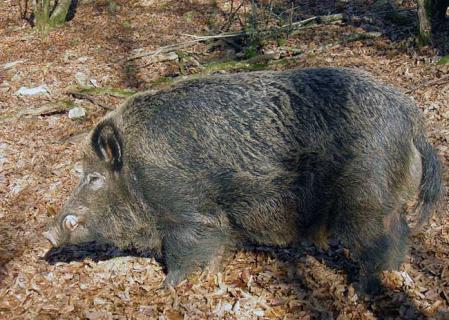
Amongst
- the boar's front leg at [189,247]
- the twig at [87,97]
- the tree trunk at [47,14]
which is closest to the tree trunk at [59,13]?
the tree trunk at [47,14]

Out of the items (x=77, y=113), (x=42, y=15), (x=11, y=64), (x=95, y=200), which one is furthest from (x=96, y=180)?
(x=42, y=15)

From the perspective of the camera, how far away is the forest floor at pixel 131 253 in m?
4.61

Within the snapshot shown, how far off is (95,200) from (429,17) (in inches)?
261

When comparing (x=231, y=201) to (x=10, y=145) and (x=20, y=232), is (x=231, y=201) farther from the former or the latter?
(x=10, y=145)

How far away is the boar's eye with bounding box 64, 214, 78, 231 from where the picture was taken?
15.7ft

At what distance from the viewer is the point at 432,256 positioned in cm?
493

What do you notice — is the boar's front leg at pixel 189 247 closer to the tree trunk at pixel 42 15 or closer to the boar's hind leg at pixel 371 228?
the boar's hind leg at pixel 371 228

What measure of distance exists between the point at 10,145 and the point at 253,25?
15.7 ft

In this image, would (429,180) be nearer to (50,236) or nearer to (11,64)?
(50,236)

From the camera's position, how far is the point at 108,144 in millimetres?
4512

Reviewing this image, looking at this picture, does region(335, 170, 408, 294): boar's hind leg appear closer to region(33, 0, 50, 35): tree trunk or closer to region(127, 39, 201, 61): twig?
region(127, 39, 201, 61): twig

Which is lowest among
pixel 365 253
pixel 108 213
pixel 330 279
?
pixel 330 279

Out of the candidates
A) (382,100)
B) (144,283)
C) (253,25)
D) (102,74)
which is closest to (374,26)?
(253,25)

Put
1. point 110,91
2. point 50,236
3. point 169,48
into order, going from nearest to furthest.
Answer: point 50,236
point 110,91
point 169,48
